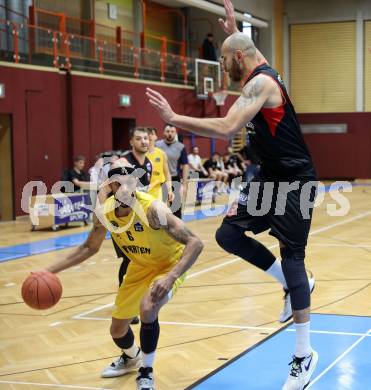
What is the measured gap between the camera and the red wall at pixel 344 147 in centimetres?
3006

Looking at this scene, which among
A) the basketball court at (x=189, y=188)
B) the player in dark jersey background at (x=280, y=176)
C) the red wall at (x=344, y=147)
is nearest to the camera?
the player in dark jersey background at (x=280, y=176)

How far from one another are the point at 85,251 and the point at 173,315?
232 cm

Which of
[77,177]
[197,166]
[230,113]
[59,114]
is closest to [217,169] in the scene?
[197,166]

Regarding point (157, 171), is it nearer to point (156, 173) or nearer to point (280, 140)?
point (156, 173)

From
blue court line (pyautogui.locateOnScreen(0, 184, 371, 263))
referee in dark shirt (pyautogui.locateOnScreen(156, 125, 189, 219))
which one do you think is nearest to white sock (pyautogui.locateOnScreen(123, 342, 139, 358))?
referee in dark shirt (pyautogui.locateOnScreen(156, 125, 189, 219))

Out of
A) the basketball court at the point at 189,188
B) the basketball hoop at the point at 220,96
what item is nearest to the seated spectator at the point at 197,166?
the basketball court at the point at 189,188

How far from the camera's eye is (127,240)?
5039mm

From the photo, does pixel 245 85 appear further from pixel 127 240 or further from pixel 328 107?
pixel 328 107

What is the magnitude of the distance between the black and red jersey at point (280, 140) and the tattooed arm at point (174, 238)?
2.27 feet

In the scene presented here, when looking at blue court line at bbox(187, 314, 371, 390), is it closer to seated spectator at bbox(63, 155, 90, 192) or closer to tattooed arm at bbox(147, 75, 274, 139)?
tattooed arm at bbox(147, 75, 274, 139)

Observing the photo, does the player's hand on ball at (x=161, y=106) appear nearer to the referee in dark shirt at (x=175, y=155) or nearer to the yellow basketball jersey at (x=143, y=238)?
the yellow basketball jersey at (x=143, y=238)

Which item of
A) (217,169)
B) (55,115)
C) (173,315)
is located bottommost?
(173,315)

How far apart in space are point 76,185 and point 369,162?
55.7ft

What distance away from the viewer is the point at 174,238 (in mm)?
4645
